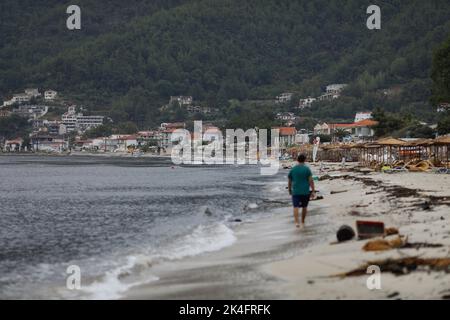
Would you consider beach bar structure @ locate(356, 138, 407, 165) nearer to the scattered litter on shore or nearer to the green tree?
the green tree

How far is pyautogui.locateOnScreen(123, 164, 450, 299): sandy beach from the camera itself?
893 centimetres

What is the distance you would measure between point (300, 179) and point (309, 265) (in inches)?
195

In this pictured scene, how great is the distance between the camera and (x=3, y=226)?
2270 cm

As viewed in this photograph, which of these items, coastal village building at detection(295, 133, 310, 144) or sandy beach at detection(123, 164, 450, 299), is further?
coastal village building at detection(295, 133, 310, 144)

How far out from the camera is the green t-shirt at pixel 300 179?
15.8 m

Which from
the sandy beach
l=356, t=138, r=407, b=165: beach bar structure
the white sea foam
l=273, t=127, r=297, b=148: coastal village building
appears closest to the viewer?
the sandy beach

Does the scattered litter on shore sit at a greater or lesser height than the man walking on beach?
lesser

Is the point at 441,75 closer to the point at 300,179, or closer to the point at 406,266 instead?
the point at 300,179

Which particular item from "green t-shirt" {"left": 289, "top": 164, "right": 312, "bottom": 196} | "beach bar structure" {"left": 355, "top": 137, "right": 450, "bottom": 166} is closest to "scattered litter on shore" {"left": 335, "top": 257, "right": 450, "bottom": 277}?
"green t-shirt" {"left": 289, "top": 164, "right": 312, "bottom": 196}

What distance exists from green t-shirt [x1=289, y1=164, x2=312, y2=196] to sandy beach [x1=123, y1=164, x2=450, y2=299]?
920 mm

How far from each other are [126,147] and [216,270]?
183206 mm

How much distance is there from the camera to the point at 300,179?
15.8 metres

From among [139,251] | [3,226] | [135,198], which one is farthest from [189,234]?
[135,198]

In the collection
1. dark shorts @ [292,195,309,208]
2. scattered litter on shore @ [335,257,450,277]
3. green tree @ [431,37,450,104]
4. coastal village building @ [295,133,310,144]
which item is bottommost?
scattered litter on shore @ [335,257,450,277]
